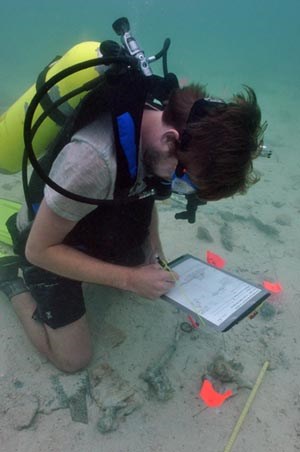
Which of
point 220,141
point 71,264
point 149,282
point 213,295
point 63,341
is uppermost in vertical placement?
point 220,141

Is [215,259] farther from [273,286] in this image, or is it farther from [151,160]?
[151,160]

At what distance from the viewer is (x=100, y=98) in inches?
75.6

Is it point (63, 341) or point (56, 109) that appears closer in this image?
point (56, 109)

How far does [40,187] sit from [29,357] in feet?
4.50

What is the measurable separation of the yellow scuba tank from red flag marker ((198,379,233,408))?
7.00 feet

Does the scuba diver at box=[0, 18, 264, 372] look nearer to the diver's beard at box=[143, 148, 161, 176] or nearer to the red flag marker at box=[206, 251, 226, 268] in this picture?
the diver's beard at box=[143, 148, 161, 176]

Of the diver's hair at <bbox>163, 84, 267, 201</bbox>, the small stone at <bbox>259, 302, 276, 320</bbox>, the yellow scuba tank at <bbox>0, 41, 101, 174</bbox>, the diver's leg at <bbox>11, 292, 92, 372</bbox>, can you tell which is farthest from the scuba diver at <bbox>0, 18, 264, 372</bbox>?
the small stone at <bbox>259, 302, 276, 320</bbox>

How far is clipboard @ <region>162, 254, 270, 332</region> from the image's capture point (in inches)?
98.3

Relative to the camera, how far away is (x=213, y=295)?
2744 millimetres

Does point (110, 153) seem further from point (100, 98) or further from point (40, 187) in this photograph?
point (40, 187)

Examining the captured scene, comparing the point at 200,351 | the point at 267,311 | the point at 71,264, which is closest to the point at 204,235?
the point at 267,311

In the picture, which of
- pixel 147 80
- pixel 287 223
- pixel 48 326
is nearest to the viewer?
pixel 147 80

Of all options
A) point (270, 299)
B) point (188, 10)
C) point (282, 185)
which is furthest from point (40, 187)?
point (188, 10)

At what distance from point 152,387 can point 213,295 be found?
85 centimetres
